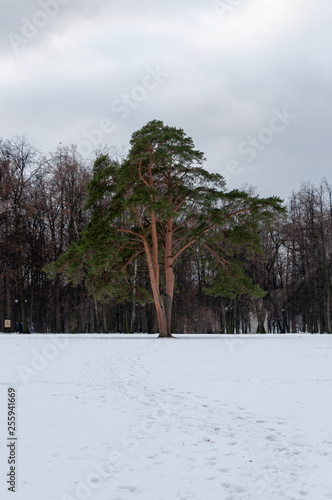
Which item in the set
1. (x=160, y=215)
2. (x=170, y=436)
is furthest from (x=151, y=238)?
(x=170, y=436)

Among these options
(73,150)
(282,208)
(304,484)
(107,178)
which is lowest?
(304,484)

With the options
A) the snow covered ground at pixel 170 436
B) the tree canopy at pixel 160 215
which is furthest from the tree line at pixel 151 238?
the snow covered ground at pixel 170 436

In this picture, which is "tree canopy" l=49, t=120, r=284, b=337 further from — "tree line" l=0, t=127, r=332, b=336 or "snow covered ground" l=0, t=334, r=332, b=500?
"snow covered ground" l=0, t=334, r=332, b=500

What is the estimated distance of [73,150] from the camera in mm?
40500

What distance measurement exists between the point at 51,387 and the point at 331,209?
33.1 metres

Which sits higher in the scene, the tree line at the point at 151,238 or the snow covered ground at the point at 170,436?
the tree line at the point at 151,238

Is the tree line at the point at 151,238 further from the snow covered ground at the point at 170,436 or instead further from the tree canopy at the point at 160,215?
the snow covered ground at the point at 170,436

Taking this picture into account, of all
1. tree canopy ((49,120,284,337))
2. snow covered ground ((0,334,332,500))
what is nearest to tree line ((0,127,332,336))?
tree canopy ((49,120,284,337))

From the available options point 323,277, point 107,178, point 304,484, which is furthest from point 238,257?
point 304,484

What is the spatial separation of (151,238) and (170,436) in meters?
25.1

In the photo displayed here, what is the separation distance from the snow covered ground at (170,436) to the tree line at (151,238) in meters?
16.7

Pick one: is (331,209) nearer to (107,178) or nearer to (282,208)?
(282,208)

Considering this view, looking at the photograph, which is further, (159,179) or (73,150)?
(73,150)

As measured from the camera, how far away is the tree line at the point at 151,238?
27.1 metres
